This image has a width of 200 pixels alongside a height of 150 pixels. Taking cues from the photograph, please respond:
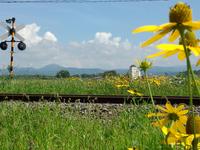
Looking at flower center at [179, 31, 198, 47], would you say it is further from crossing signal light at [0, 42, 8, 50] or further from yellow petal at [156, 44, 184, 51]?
crossing signal light at [0, 42, 8, 50]

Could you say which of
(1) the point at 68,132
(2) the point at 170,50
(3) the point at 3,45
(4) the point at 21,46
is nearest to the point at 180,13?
(2) the point at 170,50

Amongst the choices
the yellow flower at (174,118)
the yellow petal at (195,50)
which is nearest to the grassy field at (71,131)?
the yellow flower at (174,118)

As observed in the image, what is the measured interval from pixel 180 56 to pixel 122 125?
15.8ft

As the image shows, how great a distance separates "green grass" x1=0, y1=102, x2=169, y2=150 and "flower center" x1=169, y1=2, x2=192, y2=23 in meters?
2.18

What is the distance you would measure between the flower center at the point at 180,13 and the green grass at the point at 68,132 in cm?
218

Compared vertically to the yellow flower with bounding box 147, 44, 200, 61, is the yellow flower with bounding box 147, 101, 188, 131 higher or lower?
lower

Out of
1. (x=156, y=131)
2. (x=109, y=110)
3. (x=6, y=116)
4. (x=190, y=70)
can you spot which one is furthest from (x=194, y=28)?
(x=109, y=110)

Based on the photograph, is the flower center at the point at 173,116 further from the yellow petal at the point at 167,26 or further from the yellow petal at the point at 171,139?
the yellow petal at the point at 167,26

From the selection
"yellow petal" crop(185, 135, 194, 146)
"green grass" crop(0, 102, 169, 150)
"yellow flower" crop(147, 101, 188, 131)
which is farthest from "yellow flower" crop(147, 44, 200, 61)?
"green grass" crop(0, 102, 169, 150)

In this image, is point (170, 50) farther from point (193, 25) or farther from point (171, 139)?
point (171, 139)

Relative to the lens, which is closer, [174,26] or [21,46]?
[174,26]

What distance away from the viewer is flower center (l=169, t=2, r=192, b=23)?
4.29 feet

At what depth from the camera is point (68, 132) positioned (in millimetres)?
5531

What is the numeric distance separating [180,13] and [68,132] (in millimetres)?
4298
